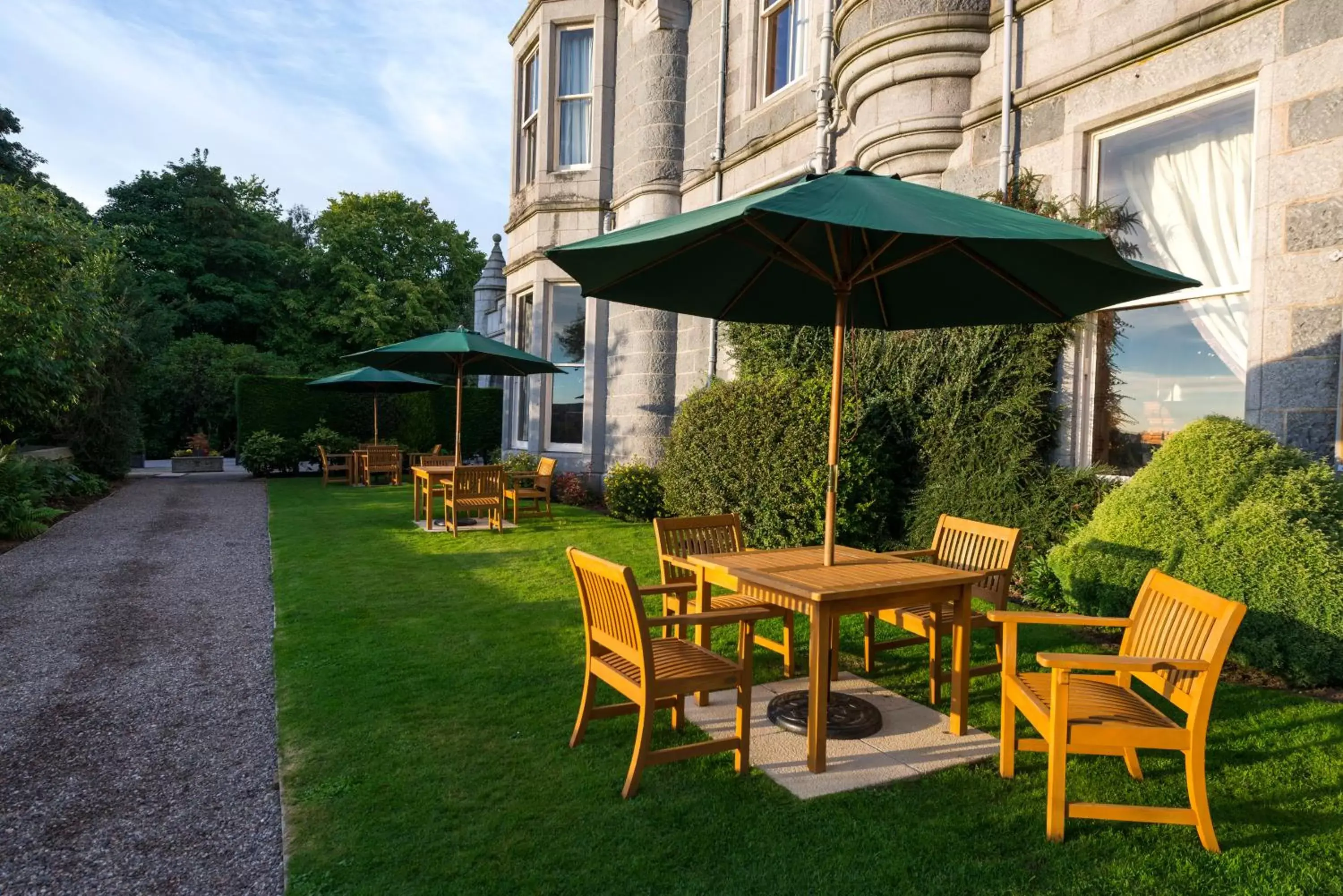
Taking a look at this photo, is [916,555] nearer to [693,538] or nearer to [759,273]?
[693,538]

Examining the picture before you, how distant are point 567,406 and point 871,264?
426 inches

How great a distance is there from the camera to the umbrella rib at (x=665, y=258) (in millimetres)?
3498

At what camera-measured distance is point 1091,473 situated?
6586 millimetres

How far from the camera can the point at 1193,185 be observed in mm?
6242

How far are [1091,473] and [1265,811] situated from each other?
12.2 ft

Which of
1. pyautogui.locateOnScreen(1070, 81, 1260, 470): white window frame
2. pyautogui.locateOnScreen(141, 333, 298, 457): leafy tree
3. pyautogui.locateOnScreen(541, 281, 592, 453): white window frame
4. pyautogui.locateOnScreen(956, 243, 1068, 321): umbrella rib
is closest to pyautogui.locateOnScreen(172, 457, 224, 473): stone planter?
pyautogui.locateOnScreen(141, 333, 298, 457): leafy tree

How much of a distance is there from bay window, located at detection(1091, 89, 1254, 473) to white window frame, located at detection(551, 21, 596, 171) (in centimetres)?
936

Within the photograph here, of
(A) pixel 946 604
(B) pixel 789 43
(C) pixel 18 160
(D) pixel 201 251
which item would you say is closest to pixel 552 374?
(B) pixel 789 43

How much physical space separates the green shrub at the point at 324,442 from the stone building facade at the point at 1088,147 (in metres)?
8.83

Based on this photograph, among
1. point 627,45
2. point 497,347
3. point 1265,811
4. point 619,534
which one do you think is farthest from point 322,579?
point 627,45

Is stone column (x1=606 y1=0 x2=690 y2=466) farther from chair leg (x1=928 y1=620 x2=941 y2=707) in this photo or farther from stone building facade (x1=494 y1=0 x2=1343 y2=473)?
chair leg (x1=928 y1=620 x2=941 y2=707)

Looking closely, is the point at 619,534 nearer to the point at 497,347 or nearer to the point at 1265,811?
the point at 497,347

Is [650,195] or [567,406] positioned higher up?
[650,195]

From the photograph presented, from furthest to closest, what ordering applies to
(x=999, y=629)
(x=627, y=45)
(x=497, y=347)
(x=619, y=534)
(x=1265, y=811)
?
(x=627, y=45) < (x=497, y=347) < (x=619, y=534) < (x=999, y=629) < (x=1265, y=811)
